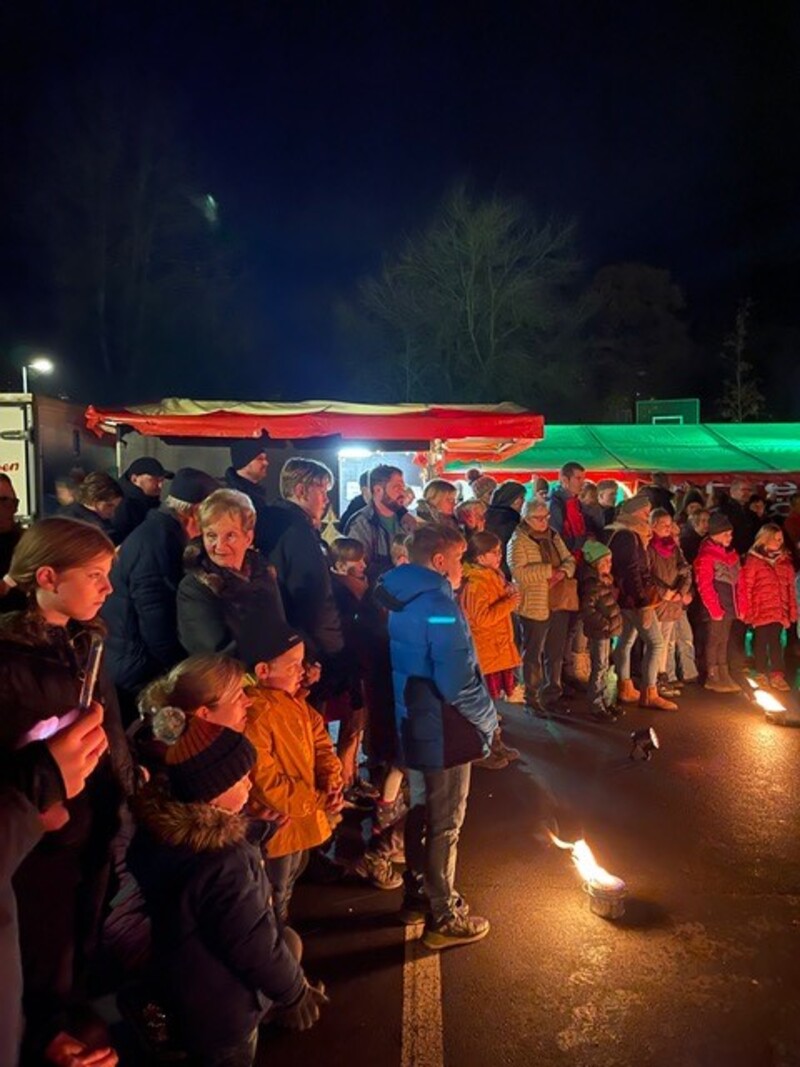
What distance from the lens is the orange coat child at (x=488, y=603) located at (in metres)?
6.24

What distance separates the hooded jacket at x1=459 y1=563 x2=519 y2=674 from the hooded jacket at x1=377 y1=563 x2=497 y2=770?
2436mm

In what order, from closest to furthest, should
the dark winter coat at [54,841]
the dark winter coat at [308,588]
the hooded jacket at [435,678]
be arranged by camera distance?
the dark winter coat at [54,841] < the hooded jacket at [435,678] < the dark winter coat at [308,588]

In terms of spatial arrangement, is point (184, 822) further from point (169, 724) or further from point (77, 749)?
point (77, 749)

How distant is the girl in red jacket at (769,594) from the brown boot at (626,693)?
5.21 feet

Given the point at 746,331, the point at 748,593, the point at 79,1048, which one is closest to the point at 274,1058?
the point at 79,1048

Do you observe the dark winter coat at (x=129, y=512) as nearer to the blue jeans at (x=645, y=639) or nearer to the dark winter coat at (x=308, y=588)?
the dark winter coat at (x=308, y=588)

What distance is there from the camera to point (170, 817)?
2268 mm

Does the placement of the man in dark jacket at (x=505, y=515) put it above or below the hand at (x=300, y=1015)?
above

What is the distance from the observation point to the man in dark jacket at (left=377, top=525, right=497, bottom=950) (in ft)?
12.0

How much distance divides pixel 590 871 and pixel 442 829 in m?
0.96

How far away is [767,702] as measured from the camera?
7246 mm

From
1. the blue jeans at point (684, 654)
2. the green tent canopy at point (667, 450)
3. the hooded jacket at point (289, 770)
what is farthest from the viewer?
the green tent canopy at point (667, 450)

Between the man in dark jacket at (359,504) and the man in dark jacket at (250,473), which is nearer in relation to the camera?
the man in dark jacket at (250,473)

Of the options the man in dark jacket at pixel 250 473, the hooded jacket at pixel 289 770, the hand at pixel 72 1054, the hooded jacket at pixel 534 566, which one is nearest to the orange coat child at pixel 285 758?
the hooded jacket at pixel 289 770
